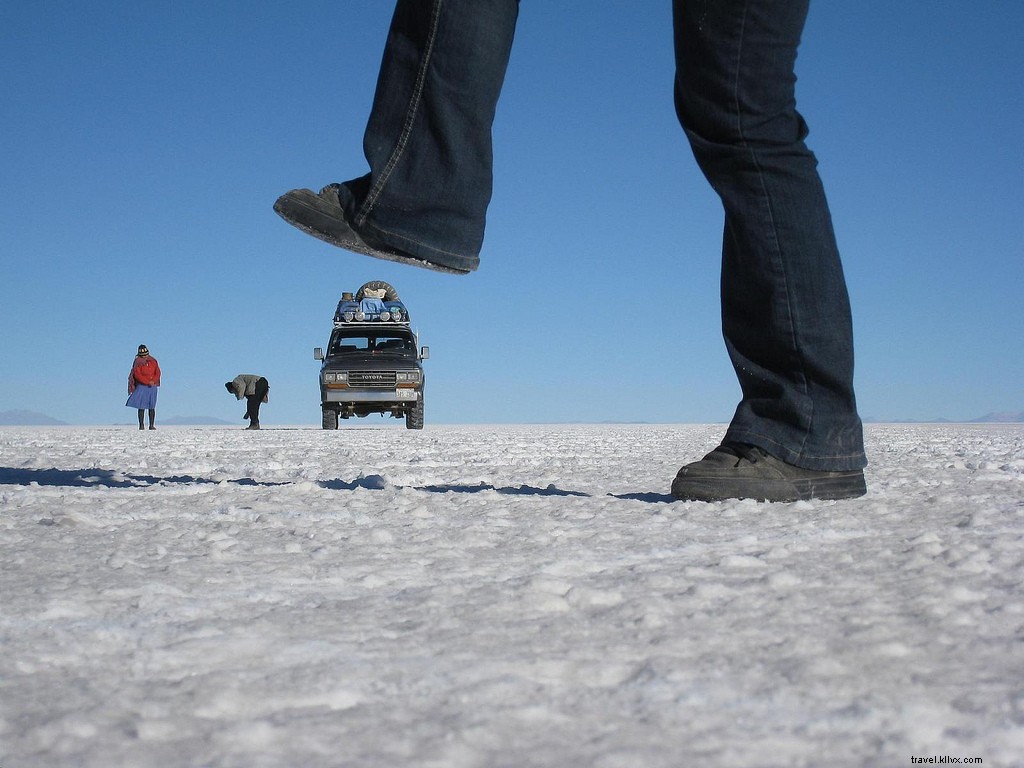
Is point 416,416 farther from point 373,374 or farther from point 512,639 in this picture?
point 512,639

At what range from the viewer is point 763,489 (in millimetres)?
1972

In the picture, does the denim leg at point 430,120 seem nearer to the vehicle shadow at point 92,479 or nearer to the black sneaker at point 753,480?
the black sneaker at point 753,480

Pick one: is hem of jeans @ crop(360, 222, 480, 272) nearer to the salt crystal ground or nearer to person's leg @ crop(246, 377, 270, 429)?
the salt crystal ground

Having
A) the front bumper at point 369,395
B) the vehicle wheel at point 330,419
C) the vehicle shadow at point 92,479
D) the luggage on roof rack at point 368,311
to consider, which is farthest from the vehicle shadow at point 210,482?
the luggage on roof rack at point 368,311

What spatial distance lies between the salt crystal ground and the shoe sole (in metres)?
0.26

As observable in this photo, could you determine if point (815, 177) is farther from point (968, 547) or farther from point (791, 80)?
point (968, 547)

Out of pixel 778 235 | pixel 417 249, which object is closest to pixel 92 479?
pixel 417 249

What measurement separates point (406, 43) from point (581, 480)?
4.35 ft

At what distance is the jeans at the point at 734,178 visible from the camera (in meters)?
1.90

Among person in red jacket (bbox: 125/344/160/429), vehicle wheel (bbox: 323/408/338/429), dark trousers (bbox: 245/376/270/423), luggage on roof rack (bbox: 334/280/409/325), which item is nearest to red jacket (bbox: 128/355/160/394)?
person in red jacket (bbox: 125/344/160/429)

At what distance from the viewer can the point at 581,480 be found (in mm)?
2688

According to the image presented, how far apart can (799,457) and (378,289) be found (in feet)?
68.7

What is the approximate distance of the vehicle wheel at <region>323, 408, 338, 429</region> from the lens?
15403 millimetres

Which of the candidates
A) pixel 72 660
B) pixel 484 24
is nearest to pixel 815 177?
pixel 484 24
